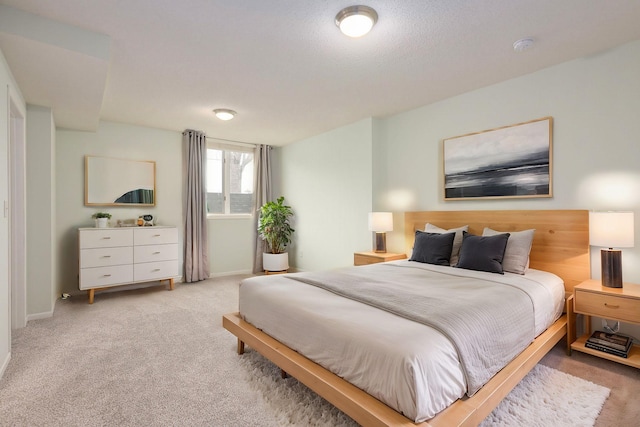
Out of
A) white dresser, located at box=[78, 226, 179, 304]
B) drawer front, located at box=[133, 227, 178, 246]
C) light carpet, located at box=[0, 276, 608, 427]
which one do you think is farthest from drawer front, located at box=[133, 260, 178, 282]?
light carpet, located at box=[0, 276, 608, 427]

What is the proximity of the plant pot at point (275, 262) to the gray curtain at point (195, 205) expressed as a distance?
1006 millimetres

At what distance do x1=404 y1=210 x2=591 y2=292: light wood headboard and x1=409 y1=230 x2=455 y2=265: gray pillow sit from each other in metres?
0.49

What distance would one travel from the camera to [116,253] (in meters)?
4.29

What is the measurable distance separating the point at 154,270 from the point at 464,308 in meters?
4.17

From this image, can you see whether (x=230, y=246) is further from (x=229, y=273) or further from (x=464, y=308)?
(x=464, y=308)

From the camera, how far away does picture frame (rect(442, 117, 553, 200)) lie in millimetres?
3086

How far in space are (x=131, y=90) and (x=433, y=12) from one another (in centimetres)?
306

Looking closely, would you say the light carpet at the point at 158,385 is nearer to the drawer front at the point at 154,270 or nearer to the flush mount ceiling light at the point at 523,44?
the drawer front at the point at 154,270

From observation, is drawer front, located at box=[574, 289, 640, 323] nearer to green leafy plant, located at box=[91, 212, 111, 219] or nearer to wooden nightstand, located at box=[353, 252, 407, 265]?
wooden nightstand, located at box=[353, 252, 407, 265]

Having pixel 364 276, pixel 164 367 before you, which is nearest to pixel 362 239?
pixel 364 276

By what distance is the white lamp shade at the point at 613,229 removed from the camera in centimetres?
239

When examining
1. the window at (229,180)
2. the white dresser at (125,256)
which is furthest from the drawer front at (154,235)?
the window at (229,180)

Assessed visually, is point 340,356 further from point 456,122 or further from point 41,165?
point 41,165

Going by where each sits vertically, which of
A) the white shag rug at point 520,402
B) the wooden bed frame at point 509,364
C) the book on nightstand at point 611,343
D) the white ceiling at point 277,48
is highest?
the white ceiling at point 277,48
